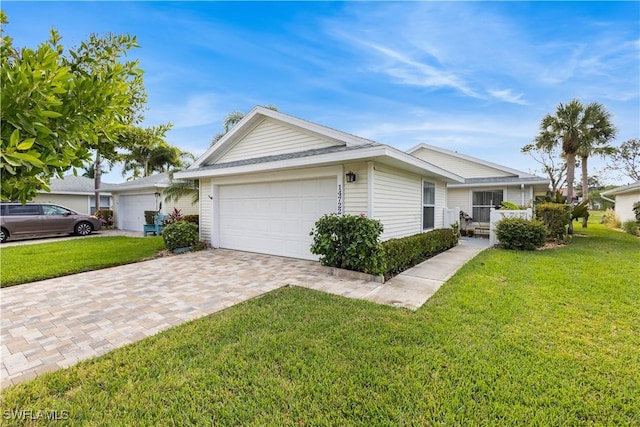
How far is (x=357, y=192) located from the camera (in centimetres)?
692

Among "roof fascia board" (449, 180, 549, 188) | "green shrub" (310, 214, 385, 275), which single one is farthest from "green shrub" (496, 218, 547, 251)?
"green shrub" (310, 214, 385, 275)

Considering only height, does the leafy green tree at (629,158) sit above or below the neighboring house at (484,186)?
above

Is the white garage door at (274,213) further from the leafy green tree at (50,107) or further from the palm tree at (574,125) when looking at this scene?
the palm tree at (574,125)

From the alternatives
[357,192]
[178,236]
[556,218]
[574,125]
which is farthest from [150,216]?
[574,125]

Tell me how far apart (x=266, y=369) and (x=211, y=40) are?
31.3 ft

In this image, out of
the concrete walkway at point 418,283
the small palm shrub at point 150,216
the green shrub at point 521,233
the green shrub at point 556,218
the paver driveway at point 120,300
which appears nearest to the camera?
the paver driveway at point 120,300

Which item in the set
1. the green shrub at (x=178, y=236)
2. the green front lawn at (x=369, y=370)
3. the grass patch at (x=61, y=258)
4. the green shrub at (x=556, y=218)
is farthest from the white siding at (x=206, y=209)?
the green shrub at (x=556, y=218)

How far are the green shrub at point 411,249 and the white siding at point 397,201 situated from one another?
0.56 m

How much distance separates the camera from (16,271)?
6.53m

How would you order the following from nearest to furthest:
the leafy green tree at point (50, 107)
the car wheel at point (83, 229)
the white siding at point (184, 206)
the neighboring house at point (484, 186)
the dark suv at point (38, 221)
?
the leafy green tree at point (50, 107), the dark suv at point (38, 221), the neighboring house at point (484, 186), the car wheel at point (83, 229), the white siding at point (184, 206)

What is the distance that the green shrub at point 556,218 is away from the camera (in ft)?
36.0

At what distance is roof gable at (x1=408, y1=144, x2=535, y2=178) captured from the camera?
14884 millimetres

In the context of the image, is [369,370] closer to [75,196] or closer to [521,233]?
[521,233]

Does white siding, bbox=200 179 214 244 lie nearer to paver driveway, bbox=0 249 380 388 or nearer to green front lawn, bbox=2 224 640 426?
paver driveway, bbox=0 249 380 388
